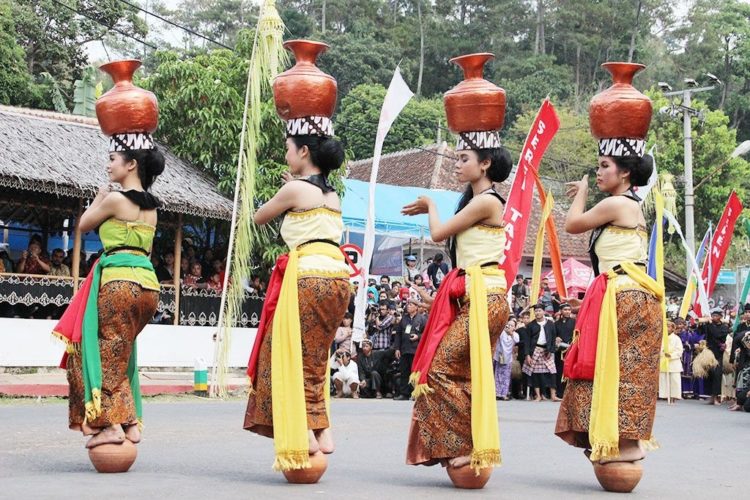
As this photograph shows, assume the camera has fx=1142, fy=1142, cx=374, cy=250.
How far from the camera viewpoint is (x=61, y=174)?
19.4 m

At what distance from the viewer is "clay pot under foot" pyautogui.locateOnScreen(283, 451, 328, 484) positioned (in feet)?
22.8

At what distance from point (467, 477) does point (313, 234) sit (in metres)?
1.79

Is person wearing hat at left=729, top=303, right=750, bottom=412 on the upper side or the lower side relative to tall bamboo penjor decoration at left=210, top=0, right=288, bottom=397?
lower

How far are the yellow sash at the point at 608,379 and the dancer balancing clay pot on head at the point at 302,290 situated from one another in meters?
1.69

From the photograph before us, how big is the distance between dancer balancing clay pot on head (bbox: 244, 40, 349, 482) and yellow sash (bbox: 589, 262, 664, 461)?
1.69m

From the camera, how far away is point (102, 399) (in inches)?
285

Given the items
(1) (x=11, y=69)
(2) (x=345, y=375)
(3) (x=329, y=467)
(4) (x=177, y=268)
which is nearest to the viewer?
(3) (x=329, y=467)

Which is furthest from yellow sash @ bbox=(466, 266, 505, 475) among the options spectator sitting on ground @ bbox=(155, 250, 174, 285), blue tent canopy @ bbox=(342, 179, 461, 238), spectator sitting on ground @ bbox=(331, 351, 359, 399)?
blue tent canopy @ bbox=(342, 179, 461, 238)

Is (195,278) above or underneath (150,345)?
above

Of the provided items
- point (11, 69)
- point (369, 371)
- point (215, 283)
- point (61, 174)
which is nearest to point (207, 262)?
point (215, 283)

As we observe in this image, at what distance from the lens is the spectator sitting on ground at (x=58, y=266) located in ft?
66.7

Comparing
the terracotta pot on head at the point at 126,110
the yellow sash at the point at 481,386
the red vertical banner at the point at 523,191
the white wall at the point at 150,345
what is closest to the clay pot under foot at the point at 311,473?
the yellow sash at the point at 481,386

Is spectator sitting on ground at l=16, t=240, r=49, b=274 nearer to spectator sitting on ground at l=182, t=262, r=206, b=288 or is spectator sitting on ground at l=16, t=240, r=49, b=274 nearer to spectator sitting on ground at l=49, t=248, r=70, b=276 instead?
spectator sitting on ground at l=49, t=248, r=70, b=276

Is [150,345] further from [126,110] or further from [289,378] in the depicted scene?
[289,378]
